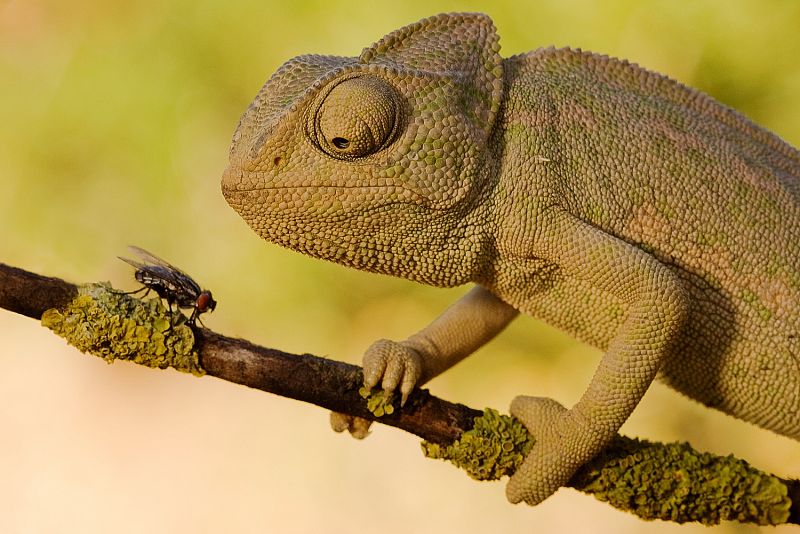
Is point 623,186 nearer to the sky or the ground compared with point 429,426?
nearer to the sky

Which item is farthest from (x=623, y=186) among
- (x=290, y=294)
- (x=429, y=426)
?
(x=290, y=294)

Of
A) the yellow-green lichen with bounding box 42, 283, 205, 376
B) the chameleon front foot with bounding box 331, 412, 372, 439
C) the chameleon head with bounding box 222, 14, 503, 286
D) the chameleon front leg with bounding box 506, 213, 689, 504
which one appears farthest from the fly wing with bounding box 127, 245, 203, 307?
the chameleon front leg with bounding box 506, 213, 689, 504

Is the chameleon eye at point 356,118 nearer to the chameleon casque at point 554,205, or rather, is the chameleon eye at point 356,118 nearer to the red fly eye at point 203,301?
the chameleon casque at point 554,205

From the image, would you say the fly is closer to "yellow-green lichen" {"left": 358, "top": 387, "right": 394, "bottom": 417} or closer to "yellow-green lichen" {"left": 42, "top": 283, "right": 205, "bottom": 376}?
"yellow-green lichen" {"left": 42, "top": 283, "right": 205, "bottom": 376}

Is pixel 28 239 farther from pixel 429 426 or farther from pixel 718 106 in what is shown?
pixel 718 106

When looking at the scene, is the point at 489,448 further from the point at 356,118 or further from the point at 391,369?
the point at 356,118

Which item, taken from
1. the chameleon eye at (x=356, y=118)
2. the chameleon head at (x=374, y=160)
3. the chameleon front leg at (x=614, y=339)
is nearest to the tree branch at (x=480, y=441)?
the chameleon front leg at (x=614, y=339)

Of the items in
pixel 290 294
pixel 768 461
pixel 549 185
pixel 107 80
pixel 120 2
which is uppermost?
pixel 120 2

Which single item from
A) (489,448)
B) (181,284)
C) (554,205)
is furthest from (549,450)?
(181,284)
